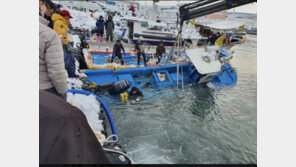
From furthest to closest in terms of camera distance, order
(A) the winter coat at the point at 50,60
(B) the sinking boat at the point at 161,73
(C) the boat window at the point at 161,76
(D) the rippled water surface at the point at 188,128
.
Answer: (C) the boat window at the point at 161,76, (B) the sinking boat at the point at 161,73, (D) the rippled water surface at the point at 188,128, (A) the winter coat at the point at 50,60

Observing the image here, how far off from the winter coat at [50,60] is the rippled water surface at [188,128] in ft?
8.53

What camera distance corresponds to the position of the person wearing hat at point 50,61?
1.90 metres

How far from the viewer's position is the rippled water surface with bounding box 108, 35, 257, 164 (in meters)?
4.04

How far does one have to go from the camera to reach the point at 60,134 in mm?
1001

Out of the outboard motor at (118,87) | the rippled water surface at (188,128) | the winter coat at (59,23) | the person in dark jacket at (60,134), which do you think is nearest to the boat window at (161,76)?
the rippled water surface at (188,128)

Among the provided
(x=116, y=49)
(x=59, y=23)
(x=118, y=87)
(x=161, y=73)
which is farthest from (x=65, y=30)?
(x=161, y=73)

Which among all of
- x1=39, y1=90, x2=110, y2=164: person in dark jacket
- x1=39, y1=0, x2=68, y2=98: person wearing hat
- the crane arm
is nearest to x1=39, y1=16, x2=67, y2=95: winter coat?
x1=39, y1=0, x2=68, y2=98: person wearing hat

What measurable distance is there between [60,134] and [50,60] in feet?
4.46

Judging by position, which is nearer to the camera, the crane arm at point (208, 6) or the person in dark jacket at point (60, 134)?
the person in dark jacket at point (60, 134)

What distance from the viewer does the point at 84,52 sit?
761 cm

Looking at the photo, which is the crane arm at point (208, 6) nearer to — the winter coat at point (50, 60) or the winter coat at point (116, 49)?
the winter coat at point (116, 49)

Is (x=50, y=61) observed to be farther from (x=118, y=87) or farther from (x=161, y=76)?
(x=161, y=76)
